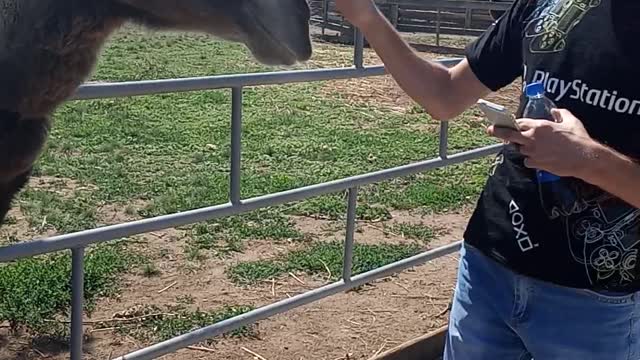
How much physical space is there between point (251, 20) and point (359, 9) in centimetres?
42

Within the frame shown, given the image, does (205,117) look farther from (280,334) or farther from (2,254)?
(2,254)

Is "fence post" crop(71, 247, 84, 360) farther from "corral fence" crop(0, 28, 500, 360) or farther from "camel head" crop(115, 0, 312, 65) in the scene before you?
"camel head" crop(115, 0, 312, 65)

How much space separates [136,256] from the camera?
A: 4793 millimetres

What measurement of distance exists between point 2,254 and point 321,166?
4552 millimetres

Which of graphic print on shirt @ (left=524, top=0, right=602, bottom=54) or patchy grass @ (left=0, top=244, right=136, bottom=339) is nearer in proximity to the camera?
graphic print on shirt @ (left=524, top=0, right=602, bottom=54)

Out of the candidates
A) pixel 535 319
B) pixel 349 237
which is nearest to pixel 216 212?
pixel 349 237

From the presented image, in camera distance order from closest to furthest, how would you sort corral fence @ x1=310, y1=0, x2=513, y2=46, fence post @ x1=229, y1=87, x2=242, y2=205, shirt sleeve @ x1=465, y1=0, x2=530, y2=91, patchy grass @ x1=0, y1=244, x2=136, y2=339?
1. shirt sleeve @ x1=465, y1=0, x2=530, y2=91
2. fence post @ x1=229, y1=87, x2=242, y2=205
3. patchy grass @ x1=0, y1=244, x2=136, y2=339
4. corral fence @ x1=310, y1=0, x2=513, y2=46

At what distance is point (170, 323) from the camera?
4.09 metres

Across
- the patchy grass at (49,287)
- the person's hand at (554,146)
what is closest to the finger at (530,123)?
the person's hand at (554,146)

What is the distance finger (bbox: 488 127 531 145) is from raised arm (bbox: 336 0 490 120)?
60 centimetres

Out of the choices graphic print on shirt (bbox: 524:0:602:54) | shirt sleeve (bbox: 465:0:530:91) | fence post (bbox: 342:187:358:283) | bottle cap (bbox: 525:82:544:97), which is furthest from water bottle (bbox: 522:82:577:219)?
fence post (bbox: 342:187:358:283)

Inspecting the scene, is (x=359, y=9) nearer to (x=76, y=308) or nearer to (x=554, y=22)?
(x=554, y=22)

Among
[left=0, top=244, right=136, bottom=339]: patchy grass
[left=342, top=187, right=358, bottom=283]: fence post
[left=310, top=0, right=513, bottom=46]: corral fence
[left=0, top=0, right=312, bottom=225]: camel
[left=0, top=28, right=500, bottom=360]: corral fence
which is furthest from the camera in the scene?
[left=310, top=0, right=513, bottom=46]: corral fence

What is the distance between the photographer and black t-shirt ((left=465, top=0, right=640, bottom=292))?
1936 millimetres
